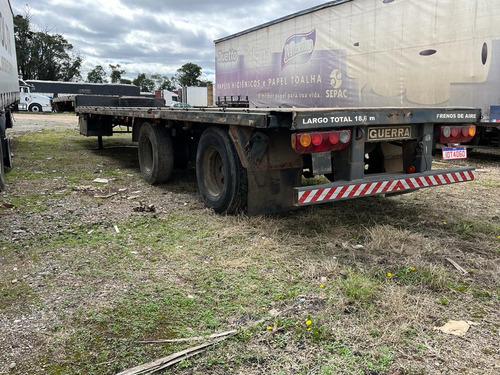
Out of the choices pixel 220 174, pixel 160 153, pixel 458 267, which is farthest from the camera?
pixel 160 153

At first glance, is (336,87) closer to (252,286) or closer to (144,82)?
(252,286)

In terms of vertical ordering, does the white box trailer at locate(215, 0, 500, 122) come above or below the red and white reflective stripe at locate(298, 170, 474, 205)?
above

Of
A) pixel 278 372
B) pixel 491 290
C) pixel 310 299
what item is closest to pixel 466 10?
pixel 491 290

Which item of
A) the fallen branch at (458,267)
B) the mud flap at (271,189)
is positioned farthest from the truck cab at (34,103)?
Answer: the fallen branch at (458,267)

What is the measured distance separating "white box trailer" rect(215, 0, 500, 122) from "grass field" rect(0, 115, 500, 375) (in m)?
4.28

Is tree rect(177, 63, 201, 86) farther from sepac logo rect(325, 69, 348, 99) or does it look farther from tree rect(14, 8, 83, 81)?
sepac logo rect(325, 69, 348, 99)

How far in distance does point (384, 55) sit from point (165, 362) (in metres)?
9.83

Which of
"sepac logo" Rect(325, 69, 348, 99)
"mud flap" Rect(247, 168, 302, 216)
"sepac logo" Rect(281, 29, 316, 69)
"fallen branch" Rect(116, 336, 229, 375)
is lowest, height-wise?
"fallen branch" Rect(116, 336, 229, 375)

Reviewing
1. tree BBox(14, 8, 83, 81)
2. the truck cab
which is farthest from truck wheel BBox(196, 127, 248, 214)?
tree BBox(14, 8, 83, 81)

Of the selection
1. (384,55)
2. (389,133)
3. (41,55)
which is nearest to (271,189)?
(389,133)

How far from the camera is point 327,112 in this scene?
396 centimetres

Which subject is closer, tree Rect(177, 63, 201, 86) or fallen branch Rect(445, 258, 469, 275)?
fallen branch Rect(445, 258, 469, 275)

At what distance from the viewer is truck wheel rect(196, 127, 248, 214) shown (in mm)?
4823

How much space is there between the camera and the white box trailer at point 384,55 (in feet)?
29.1
